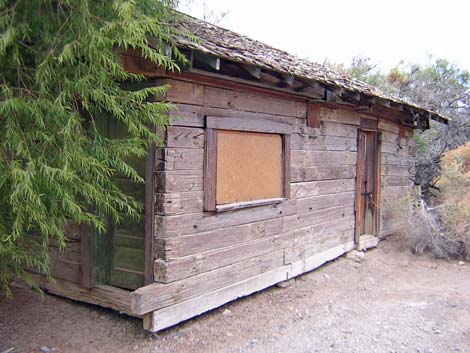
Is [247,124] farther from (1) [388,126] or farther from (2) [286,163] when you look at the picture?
(1) [388,126]

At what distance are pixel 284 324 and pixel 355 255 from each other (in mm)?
3286

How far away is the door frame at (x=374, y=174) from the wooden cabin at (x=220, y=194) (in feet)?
3.20

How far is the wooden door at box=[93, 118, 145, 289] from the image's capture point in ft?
14.9

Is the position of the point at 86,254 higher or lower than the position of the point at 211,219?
lower

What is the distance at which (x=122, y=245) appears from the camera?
15.4 feet

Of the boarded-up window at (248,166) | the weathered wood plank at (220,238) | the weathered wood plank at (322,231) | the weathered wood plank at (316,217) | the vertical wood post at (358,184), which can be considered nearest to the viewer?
the weathered wood plank at (220,238)

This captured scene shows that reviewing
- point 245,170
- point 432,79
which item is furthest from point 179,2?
point 432,79

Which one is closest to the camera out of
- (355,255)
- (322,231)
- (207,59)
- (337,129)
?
(207,59)

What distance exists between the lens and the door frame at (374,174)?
7827mm

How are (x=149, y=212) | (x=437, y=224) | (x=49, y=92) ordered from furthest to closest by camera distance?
(x=437, y=224) < (x=149, y=212) < (x=49, y=92)

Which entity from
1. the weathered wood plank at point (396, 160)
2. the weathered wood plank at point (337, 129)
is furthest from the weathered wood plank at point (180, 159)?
the weathered wood plank at point (396, 160)

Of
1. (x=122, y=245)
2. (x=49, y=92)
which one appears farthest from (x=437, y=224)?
(x=49, y=92)

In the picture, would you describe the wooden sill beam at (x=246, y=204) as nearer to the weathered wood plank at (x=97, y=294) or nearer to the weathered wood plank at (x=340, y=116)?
the weathered wood plank at (x=97, y=294)

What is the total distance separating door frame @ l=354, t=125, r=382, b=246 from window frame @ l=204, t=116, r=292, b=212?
2.47 meters
